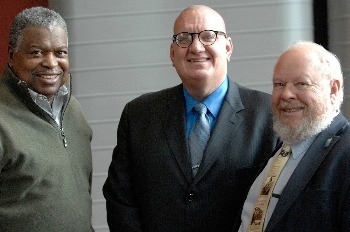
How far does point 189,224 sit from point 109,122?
140 cm

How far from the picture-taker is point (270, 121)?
10.6ft

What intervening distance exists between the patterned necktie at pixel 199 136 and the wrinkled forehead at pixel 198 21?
0.99 ft

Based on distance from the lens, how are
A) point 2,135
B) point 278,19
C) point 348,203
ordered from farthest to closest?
point 278,19, point 2,135, point 348,203

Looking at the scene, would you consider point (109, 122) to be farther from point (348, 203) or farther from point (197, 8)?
point (348, 203)

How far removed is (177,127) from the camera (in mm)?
3223

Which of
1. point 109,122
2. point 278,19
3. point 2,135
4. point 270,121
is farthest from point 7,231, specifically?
point 278,19

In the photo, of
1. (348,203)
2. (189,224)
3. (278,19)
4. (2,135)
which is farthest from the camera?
(278,19)

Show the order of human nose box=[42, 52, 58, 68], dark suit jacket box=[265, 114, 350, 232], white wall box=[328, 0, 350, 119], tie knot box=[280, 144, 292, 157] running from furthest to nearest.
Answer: white wall box=[328, 0, 350, 119], human nose box=[42, 52, 58, 68], tie knot box=[280, 144, 292, 157], dark suit jacket box=[265, 114, 350, 232]

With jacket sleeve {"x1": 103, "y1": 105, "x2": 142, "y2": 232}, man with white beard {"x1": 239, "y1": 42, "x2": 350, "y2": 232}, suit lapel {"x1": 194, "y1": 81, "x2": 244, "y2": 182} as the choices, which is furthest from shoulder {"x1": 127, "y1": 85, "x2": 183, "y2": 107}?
man with white beard {"x1": 239, "y1": 42, "x2": 350, "y2": 232}

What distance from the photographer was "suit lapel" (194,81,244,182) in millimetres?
3127

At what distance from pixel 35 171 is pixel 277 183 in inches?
34.5

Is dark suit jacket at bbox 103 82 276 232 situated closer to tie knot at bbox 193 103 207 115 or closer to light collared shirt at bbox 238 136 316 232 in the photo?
tie knot at bbox 193 103 207 115

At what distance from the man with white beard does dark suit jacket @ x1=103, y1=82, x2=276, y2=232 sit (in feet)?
0.66

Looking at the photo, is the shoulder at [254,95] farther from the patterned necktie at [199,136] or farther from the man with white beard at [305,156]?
the man with white beard at [305,156]
